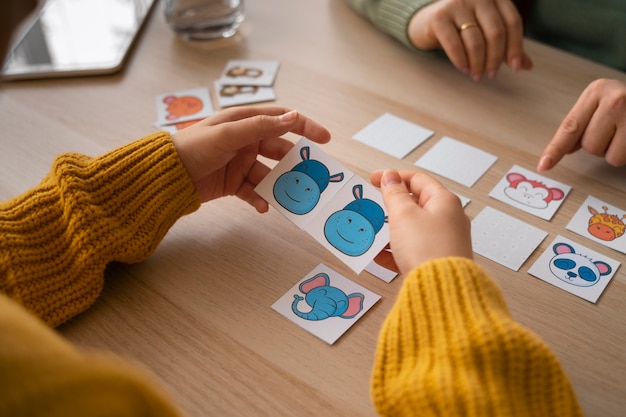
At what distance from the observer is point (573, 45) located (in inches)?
52.3

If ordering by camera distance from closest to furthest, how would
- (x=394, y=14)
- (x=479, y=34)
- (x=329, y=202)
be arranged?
(x=329, y=202), (x=479, y=34), (x=394, y=14)

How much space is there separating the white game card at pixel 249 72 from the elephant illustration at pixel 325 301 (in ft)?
1.68

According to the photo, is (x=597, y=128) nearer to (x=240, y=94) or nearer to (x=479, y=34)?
(x=479, y=34)

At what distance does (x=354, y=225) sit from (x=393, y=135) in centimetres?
28

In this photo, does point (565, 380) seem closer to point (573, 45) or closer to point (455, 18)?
point (455, 18)

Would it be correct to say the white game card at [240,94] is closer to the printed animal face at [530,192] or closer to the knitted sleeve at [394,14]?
the knitted sleeve at [394,14]

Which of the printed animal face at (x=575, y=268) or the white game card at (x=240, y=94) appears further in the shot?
the white game card at (x=240, y=94)

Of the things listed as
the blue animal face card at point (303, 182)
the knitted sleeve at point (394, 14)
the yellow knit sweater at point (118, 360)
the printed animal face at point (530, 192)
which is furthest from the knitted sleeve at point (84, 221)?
the knitted sleeve at point (394, 14)

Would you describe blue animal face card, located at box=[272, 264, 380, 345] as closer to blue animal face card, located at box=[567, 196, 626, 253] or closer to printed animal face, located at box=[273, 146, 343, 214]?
printed animal face, located at box=[273, 146, 343, 214]

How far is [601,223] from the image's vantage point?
33.1 inches

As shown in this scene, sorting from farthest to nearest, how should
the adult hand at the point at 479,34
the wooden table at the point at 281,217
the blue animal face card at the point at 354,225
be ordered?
the adult hand at the point at 479,34
the blue animal face card at the point at 354,225
the wooden table at the point at 281,217

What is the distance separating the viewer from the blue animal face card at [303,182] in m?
0.80

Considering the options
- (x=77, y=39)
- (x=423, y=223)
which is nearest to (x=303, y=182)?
(x=423, y=223)

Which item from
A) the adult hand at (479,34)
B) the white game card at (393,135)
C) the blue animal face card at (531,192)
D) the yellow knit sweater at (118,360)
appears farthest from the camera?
the adult hand at (479,34)
